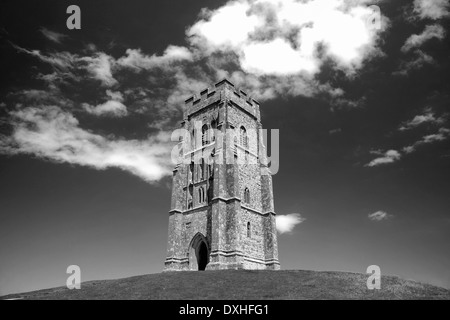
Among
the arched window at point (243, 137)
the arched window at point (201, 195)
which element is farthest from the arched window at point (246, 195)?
the arched window at point (243, 137)

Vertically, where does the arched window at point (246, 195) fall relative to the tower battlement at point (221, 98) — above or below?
below

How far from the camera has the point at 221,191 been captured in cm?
3081

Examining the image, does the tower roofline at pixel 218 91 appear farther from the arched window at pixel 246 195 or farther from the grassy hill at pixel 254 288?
the grassy hill at pixel 254 288

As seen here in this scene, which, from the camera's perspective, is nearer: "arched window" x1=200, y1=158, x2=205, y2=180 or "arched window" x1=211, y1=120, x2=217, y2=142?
"arched window" x1=200, y1=158, x2=205, y2=180

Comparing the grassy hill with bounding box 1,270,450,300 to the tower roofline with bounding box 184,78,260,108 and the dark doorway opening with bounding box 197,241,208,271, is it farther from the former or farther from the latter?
the tower roofline with bounding box 184,78,260,108

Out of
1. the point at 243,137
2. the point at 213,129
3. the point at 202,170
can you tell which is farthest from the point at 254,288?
the point at 243,137

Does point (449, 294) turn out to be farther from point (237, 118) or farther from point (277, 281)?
point (237, 118)

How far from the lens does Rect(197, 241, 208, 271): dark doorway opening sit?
32.0m

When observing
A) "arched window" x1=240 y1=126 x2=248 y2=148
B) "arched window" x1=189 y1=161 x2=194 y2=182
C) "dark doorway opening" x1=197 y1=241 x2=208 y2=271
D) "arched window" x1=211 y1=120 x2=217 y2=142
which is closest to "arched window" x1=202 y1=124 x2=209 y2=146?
"arched window" x1=211 y1=120 x2=217 y2=142

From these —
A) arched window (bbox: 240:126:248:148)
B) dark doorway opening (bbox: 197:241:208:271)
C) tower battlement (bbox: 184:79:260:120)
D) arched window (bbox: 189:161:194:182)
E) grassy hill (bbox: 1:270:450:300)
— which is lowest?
grassy hill (bbox: 1:270:450:300)

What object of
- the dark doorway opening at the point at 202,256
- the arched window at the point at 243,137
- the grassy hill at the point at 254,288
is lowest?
the grassy hill at the point at 254,288

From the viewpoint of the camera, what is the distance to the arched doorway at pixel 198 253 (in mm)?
31672

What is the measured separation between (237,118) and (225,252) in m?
15.1
